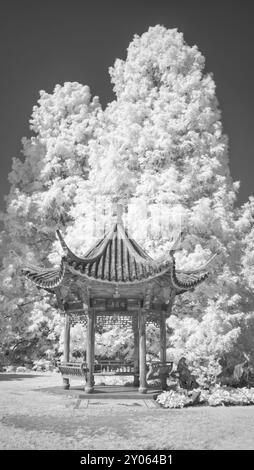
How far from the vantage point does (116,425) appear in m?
8.05

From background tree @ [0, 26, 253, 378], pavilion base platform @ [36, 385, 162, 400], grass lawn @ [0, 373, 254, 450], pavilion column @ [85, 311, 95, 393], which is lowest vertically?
grass lawn @ [0, 373, 254, 450]

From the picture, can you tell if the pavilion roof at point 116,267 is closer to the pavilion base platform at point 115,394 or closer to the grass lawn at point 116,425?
the pavilion base platform at point 115,394

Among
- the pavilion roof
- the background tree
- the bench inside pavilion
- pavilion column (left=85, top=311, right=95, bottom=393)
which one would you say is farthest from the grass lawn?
the background tree

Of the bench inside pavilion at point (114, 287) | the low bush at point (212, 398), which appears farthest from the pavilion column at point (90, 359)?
the low bush at point (212, 398)

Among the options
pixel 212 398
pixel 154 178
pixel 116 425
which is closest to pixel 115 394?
pixel 212 398

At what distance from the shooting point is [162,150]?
21.7 m

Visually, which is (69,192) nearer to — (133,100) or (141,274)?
(133,100)

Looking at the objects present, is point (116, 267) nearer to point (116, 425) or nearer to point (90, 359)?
point (90, 359)

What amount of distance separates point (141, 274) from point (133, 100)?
49.4ft

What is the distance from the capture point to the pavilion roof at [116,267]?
1165cm

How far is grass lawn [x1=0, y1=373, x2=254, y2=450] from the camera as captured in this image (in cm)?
666

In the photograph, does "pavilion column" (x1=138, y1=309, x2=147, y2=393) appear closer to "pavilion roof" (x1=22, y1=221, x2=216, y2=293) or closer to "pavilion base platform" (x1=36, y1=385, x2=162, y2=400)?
"pavilion base platform" (x1=36, y1=385, x2=162, y2=400)
